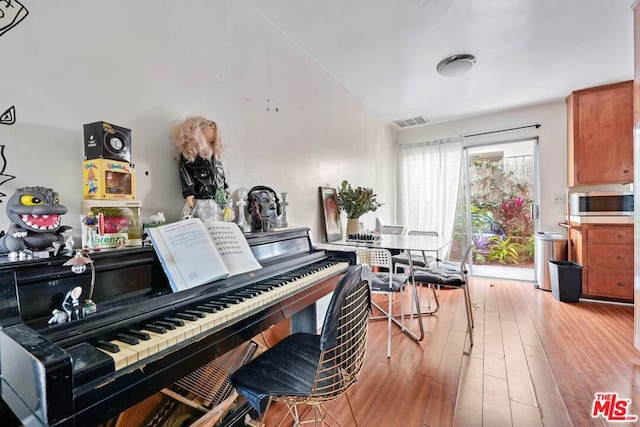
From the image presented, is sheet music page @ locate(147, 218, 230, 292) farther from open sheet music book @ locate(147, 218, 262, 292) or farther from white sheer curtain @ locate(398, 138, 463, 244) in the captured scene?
white sheer curtain @ locate(398, 138, 463, 244)

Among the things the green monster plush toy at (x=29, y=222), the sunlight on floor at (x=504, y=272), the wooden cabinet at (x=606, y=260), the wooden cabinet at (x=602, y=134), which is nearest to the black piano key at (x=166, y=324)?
the green monster plush toy at (x=29, y=222)

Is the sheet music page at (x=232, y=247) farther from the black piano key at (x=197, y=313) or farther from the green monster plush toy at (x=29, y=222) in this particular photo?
the green monster plush toy at (x=29, y=222)

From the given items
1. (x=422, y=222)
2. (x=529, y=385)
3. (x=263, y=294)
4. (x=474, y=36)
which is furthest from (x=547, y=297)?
(x=263, y=294)

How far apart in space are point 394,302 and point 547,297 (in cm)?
186

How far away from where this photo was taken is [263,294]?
1.09m

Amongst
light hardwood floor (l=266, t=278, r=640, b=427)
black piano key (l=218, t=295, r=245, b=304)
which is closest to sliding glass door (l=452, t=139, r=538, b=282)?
light hardwood floor (l=266, t=278, r=640, b=427)

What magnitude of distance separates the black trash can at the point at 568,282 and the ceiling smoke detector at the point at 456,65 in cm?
244

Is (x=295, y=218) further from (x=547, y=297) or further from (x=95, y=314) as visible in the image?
(x=547, y=297)

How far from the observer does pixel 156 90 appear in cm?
135

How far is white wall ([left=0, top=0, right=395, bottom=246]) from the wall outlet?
346cm

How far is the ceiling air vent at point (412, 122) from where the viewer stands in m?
4.39

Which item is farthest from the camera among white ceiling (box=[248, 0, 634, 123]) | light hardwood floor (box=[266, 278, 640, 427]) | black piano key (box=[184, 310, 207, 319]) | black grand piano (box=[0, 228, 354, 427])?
white ceiling (box=[248, 0, 634, 123])

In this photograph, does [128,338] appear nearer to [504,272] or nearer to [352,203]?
[352,203]

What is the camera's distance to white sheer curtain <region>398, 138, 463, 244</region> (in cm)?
439
